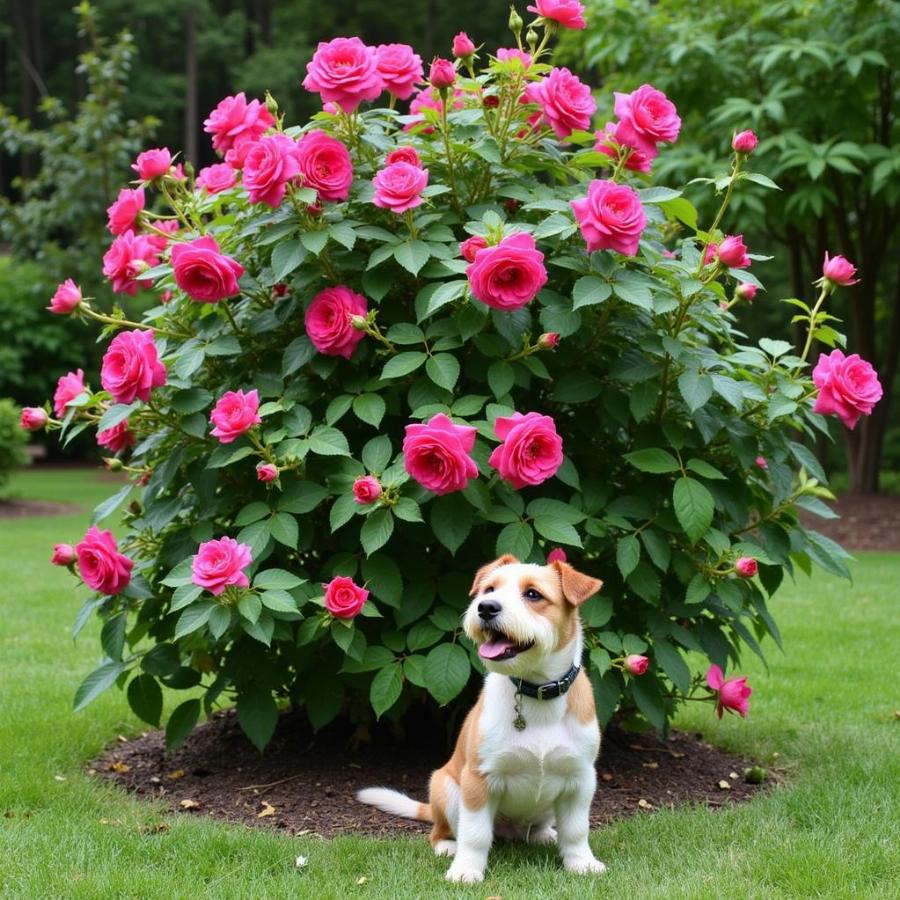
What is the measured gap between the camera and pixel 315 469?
4.30 metres

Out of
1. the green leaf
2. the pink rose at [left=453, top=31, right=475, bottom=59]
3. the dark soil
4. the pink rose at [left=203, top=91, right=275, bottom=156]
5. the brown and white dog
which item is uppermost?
the pink rose at [left=453, top=31, right=475, bottom=59]

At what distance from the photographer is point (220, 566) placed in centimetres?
374

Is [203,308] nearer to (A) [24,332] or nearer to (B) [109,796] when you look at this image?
(B) [109,796]

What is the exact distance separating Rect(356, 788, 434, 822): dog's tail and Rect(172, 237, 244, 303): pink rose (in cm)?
184

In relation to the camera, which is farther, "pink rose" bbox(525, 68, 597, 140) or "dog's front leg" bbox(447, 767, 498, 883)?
"pink rose" bbox(525, 68, 597, 140)

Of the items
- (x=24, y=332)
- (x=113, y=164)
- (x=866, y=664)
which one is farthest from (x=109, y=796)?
(x=24, y=332)

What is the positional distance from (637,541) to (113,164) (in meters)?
18.2

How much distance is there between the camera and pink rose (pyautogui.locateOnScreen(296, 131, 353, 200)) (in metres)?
4.14

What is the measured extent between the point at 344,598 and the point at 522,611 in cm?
77

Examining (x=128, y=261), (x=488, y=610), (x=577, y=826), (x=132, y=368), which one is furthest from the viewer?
(x=128, y=261)

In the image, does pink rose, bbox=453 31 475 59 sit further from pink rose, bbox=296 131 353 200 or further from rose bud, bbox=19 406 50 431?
rose bud, bbox=19 406 50 431

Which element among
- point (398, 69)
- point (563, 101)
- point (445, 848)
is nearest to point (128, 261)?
point (398, 69)

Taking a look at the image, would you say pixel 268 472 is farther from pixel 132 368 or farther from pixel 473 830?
pixel 473 830

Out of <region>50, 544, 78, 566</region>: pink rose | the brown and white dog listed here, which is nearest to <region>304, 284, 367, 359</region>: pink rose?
the brown and white dog
